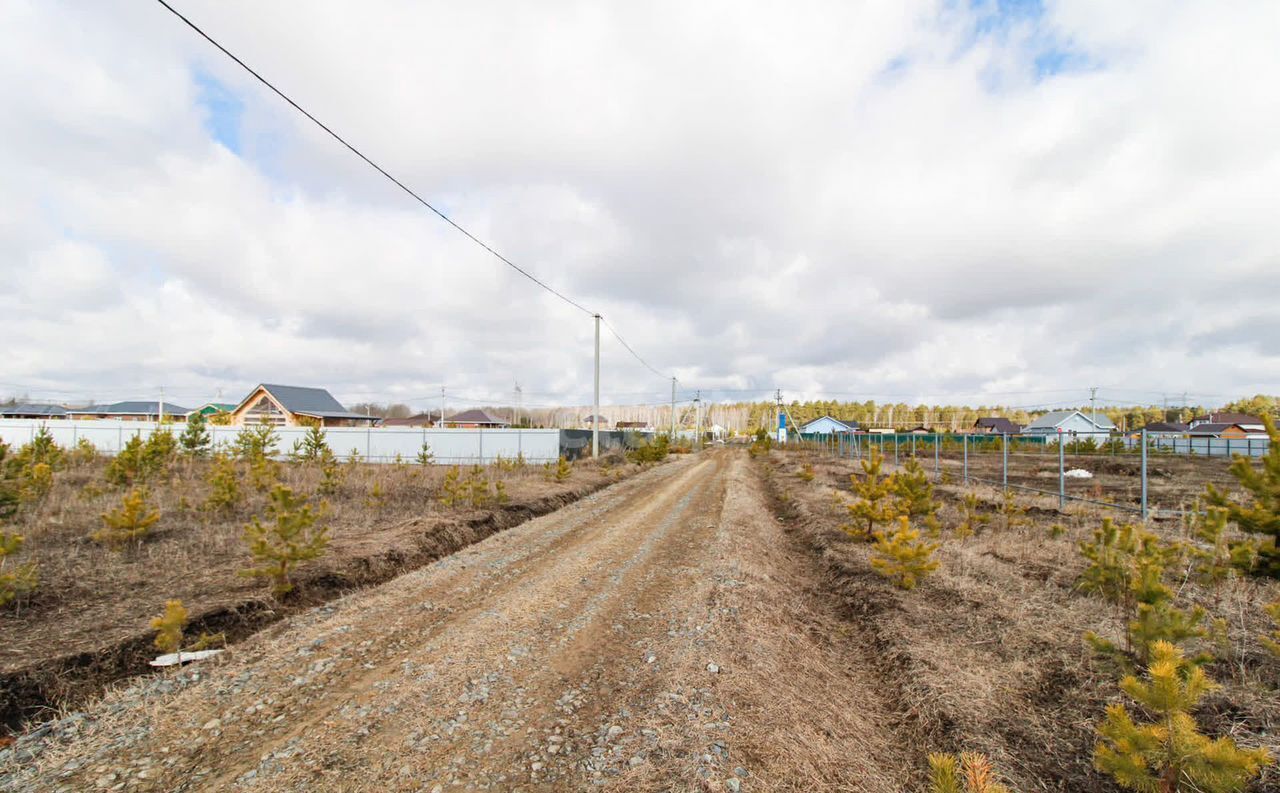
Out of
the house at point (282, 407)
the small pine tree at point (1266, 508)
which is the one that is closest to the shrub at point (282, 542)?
the small pine tree at point (1266, 508)

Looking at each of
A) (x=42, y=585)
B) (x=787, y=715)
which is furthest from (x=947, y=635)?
(x=42, y=585)

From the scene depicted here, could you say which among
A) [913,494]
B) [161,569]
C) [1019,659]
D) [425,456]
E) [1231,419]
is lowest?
[161,569]

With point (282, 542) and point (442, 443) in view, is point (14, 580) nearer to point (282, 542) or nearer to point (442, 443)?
point (282, 542)

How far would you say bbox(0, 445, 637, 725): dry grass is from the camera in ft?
16.4

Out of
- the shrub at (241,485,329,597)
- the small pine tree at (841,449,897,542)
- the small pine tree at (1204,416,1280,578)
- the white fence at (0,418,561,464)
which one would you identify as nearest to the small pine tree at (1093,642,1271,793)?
the small pine tree at (1204,416,1280,578)

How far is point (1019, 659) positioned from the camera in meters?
5.14

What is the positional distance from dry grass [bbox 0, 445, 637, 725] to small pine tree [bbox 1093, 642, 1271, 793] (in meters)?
7.62

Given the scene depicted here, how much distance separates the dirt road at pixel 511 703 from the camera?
11.5 ft

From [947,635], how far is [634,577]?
4.20 meters

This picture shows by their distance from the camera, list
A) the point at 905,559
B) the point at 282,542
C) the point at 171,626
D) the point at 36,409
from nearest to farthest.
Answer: the point at 171,626, the point at 282,542, the point at 905,559, the point at 36,409

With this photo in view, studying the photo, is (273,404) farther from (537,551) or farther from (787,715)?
(787,715)

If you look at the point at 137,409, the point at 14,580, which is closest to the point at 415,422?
the point at 137,409

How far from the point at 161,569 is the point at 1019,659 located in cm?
1106

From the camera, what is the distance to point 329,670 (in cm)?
496
